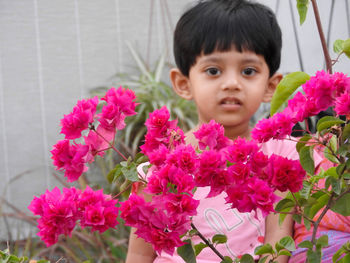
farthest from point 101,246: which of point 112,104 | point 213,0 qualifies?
point 112,104

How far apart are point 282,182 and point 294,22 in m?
1.97

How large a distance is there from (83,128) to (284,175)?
0.28 metres

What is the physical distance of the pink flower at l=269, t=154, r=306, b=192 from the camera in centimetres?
66

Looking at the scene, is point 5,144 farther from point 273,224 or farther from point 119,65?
point 273,224

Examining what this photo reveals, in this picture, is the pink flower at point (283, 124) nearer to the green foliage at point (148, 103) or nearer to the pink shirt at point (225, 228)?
the pink shirt at point (225, 228)

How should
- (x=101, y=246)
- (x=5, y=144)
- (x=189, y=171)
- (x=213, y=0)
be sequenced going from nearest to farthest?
(x=189, y=171) < (x=213, y=0) < (x=101, y=246) < (x=5, y=144)

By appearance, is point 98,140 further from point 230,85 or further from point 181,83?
point 181,83

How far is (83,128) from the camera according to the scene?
73cm

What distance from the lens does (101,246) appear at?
2.31 m

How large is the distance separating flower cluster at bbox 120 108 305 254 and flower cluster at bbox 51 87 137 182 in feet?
0.31

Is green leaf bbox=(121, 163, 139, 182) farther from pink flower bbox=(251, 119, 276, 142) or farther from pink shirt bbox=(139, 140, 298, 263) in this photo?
pink shirt bbox=(139, 140, 298, 263)

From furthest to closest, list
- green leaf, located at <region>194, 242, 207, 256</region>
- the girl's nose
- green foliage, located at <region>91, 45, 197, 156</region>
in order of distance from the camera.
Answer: green foliage, located at <region>91, 45, 197, 156</region> < the girl's nose < green leaf, located at <region>194, 242, 207, 256</region>

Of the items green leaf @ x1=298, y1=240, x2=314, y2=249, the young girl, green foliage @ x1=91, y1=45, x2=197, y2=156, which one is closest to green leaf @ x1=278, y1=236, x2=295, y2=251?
green leaf @ x1=298, y1=240, x2=314, y2=249

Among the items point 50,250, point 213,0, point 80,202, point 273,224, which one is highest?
point 213,0
